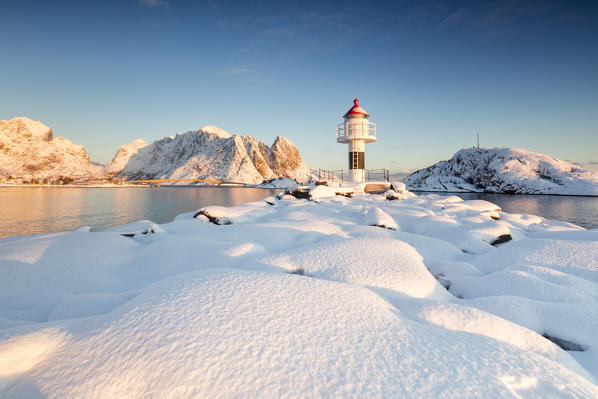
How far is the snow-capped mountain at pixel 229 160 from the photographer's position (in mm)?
128750

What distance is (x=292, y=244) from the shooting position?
535 cm

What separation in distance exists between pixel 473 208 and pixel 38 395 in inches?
516

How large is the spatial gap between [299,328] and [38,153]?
244 meters

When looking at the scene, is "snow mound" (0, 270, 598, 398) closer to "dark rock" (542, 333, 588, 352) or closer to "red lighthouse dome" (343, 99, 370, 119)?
"dark rock" (542, 333, 588, 352)

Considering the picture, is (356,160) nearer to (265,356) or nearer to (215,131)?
(265,356)

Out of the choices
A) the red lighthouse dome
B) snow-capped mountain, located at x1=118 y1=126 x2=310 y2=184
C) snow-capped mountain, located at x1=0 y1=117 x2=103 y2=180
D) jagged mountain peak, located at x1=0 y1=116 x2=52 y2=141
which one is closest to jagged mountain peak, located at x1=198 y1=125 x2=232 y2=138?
snow-capped mountain, located at x1=118 y1=126 x2=310 y2=184

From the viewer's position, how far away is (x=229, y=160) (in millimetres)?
134500

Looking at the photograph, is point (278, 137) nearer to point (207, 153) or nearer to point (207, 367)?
point (207, 153)

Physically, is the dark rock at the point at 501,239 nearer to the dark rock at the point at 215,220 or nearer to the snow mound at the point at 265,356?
the snow mound at the point at 265,356

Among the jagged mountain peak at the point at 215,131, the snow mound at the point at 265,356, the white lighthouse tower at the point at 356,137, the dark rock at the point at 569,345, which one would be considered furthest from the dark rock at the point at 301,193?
the jagged mountain peak at the point at 215,131

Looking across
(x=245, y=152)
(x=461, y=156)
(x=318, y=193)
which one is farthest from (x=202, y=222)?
(x=245, y=152)

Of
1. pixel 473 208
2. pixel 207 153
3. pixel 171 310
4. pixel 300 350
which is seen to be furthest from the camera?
pixel 207 153

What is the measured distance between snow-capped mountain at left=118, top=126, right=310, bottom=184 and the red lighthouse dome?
96.9 metres

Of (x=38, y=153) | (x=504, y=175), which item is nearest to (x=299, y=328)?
(x=504, y=175)
